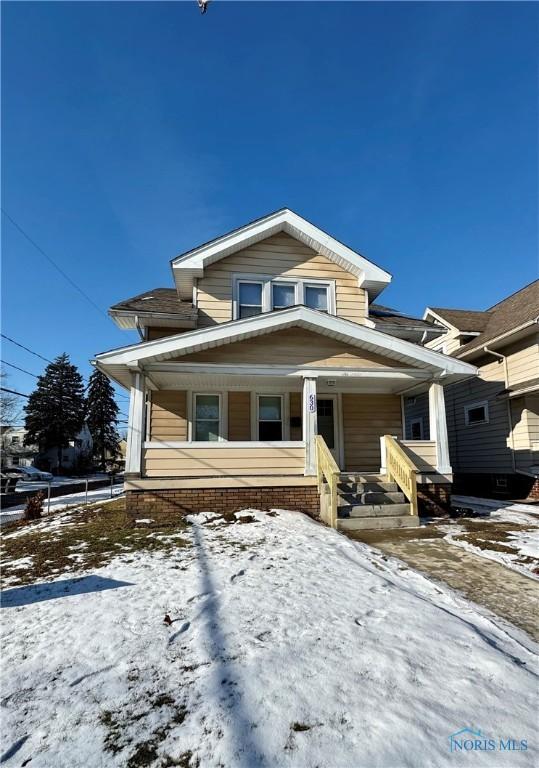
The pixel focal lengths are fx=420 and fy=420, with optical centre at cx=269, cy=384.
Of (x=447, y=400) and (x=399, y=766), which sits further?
(x=447, y=400)

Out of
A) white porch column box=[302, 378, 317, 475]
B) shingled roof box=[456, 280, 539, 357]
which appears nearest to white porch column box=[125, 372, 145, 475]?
white porch column box=[302, 378, 317, 475]

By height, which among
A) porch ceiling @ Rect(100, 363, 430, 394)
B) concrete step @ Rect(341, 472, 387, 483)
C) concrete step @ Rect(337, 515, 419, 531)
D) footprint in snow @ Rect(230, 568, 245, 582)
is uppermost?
porch ceiling @ Rect(100, 363, 430, 394)

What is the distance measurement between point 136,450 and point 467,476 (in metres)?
11.9

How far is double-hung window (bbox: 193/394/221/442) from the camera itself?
10600 millimetres

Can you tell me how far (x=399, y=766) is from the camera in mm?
1959

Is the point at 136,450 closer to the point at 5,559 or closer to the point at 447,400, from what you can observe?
the point at 5,559

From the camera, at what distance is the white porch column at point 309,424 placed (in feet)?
28.8

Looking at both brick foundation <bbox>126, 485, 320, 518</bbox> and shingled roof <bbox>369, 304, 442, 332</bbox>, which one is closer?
brick foundation <bbox>126, 485, 320, 518</bbox>

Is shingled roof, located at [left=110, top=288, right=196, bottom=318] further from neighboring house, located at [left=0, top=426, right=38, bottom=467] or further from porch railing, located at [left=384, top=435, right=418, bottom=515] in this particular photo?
neighboring house, located at [left=0, top=426, right=38, bottom=467]

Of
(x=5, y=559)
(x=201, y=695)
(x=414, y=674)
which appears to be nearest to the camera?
(x=201, y=695)

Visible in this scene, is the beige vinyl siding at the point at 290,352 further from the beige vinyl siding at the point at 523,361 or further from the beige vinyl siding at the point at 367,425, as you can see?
the beige vinyl siding at the point at 523,361

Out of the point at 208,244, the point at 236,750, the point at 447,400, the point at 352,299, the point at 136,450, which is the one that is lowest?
the point at 236,750

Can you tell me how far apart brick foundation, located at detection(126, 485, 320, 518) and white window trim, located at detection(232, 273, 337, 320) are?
457 cm

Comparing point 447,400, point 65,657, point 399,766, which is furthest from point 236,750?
point 447,400
